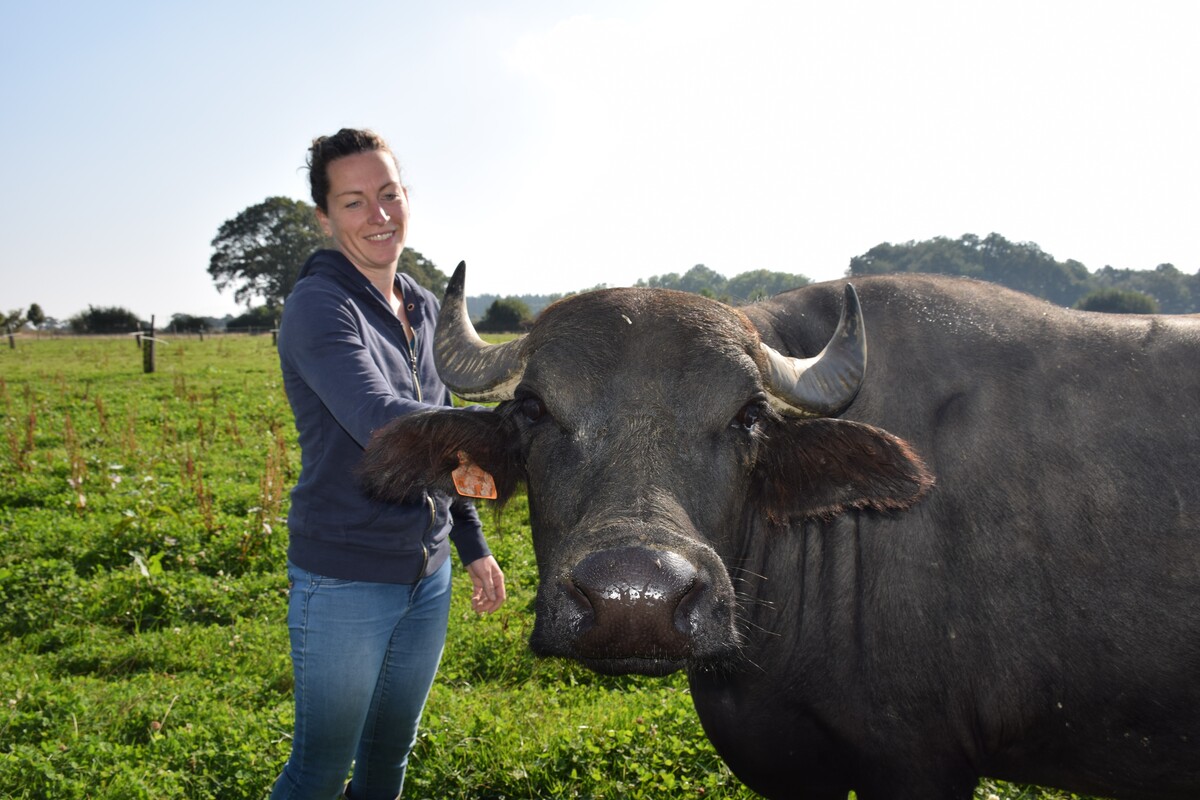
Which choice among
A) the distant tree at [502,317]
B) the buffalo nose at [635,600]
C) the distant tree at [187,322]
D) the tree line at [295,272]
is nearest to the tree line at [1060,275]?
the tree line at [295,272]

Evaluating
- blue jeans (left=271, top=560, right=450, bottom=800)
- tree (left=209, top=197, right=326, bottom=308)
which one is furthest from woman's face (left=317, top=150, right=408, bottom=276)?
tree (left=209, top=197, right=326, bottom=308)

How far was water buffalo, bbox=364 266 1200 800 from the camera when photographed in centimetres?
286

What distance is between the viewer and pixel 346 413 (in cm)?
280

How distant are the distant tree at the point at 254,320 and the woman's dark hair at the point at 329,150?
59916 mm

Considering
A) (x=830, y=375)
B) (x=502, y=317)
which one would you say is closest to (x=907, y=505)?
(x=830, y=375)

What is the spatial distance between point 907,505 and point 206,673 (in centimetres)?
512

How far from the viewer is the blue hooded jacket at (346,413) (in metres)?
2.86

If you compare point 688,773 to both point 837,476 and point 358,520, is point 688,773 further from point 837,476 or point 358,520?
point 358,520

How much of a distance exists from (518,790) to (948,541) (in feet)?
8.59

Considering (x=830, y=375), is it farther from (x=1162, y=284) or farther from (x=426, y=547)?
(x=1162, y=284)

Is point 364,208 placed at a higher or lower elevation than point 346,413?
higher

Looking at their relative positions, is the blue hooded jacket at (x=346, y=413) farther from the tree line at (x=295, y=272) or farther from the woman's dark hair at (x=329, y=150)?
the tree line at (x=295, y=272)

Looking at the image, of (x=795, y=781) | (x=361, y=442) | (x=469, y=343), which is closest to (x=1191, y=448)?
(x=795, y=781)

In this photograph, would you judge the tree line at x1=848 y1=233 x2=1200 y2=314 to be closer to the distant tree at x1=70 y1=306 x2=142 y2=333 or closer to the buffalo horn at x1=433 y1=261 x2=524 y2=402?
the distant tree at x1=70 y1=306 x2=142 y2=333
